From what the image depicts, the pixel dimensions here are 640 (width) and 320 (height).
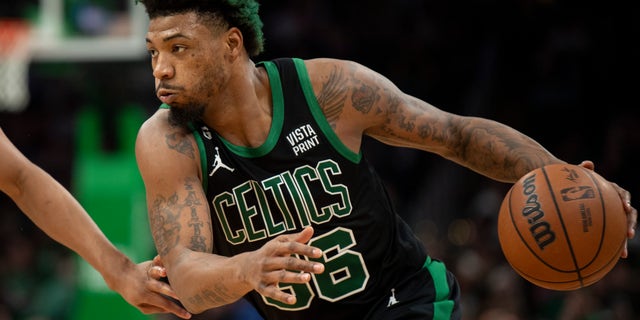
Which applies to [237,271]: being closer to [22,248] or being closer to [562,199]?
[562,199]

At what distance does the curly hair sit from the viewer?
377cm

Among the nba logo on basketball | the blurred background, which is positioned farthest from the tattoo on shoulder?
the blurred background

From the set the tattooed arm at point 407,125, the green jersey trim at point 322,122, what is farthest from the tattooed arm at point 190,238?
the tattooed arm at point 407,125

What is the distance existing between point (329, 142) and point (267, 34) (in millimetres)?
7544

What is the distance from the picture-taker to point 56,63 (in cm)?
847

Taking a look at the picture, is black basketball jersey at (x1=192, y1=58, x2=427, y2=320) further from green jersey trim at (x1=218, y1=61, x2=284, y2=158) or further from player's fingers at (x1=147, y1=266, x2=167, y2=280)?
player's fingers at (x1=147, y1=266, x2=167, y2=280)

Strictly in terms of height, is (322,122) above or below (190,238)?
above

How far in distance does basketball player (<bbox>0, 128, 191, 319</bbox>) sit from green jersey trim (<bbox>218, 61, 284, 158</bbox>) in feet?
2.17

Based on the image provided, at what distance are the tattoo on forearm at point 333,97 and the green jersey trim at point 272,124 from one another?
17 centimetres

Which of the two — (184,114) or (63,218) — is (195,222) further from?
(63,218)

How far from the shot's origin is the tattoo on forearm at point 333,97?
3984 mm

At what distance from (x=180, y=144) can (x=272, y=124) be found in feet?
1.38

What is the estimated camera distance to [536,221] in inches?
147

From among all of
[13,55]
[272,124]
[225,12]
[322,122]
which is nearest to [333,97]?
→ [322,122]
